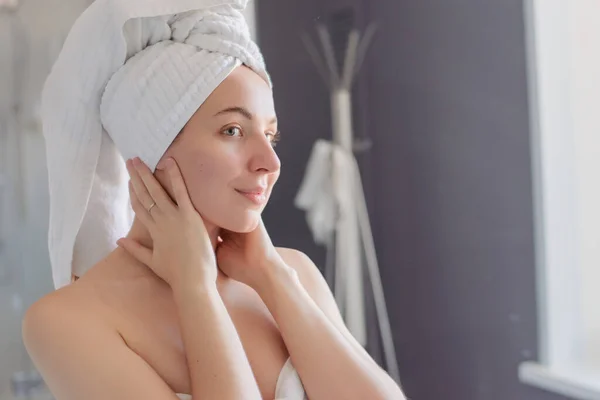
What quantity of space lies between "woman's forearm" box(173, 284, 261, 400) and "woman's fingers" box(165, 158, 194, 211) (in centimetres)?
11

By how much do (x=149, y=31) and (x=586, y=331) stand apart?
1.48 m

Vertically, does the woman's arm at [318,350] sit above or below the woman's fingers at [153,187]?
below

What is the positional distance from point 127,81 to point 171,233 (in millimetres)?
216

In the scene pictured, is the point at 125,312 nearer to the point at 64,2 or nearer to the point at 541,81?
the point at 64,2

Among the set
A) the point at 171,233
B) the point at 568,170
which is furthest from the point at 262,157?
the point at 568,170

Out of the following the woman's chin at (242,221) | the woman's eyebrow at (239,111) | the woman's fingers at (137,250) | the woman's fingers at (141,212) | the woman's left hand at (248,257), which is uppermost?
the woman's eyebrow at (239,111)

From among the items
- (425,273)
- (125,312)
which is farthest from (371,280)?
(125,312)

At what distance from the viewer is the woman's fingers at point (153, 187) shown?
810mm

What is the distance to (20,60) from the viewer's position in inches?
60.7

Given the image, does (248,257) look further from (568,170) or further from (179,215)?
(568,170)

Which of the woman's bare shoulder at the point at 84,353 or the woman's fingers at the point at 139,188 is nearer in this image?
the woman's bare shoulder at the point at 84,353

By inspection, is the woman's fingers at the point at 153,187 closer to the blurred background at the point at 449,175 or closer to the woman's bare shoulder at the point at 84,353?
the woman's bare shoulder at the point at 84,353

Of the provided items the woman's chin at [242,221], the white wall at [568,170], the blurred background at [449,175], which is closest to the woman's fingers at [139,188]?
the woman's chin at [242,221]

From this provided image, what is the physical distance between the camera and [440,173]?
198 centimetres
